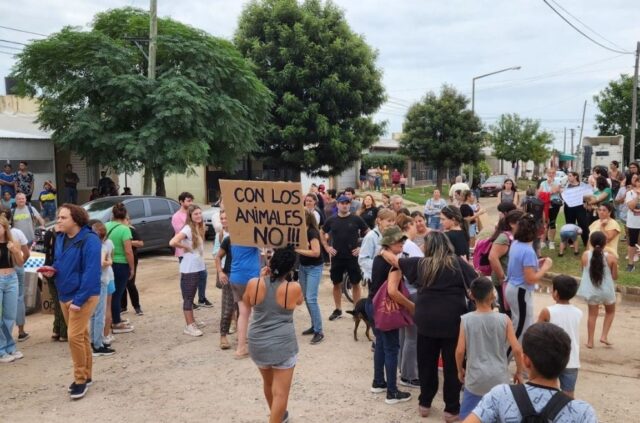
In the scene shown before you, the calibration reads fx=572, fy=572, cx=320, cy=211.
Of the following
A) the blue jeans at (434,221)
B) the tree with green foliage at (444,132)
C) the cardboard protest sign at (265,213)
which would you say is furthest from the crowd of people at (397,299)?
the tree with green foliage at (444,132)

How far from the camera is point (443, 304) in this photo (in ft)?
15.2

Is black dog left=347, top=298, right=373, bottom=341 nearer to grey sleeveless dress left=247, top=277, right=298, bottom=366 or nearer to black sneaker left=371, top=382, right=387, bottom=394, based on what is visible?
black sneaker left=371, top=382, right=387, bottom=394

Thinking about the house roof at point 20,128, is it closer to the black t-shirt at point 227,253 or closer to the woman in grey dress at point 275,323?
the black t-shirt at point 227,253

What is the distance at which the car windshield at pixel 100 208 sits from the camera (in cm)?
1252

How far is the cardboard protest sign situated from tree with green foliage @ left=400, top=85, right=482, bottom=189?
28.1 metres

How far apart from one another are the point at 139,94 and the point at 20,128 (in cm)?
803

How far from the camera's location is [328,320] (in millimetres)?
8203

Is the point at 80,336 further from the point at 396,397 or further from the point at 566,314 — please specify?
the point at 566,314

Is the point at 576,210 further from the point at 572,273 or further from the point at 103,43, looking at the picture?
the point at 103,43

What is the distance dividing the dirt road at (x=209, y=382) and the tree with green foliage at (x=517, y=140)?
4648 centimetres

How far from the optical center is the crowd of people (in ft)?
13.6

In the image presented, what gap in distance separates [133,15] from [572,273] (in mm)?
16680

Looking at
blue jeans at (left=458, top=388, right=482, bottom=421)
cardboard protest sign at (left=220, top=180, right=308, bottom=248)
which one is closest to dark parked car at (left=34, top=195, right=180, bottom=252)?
cardboard protest sign at (left=220, top=180, right=308, bottom=248)

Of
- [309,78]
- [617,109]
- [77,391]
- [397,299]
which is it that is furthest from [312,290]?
[617,109]
